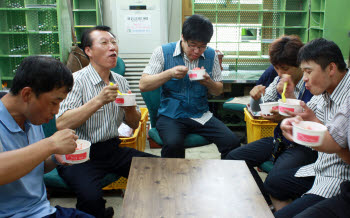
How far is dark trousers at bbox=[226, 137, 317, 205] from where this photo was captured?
202cm

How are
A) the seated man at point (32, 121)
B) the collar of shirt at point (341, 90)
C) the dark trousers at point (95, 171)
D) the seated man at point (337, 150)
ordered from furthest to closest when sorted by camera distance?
the dark trousers at point (95, 171) → the collar of shirt at point (341, 90) → the seated man at point (337, 150) → the seated man at point (32, 121)

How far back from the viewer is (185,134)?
8.29ft

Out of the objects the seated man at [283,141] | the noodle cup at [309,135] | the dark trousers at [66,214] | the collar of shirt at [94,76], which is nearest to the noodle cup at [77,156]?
the dark trousers at [66,214]

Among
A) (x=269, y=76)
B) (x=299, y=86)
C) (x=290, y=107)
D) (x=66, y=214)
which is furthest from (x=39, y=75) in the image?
(x=269, y=76)

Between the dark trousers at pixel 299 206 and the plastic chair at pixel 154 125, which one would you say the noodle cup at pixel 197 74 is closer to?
the plastic chair at pixel 154 125

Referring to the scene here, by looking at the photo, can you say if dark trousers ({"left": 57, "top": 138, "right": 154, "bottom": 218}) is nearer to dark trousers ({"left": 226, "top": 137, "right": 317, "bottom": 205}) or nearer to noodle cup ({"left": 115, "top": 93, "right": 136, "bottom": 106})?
noodle cup ({"left": 115, "top": 93, "right": 136, "bottom": 106})

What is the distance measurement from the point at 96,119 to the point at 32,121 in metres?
0.69

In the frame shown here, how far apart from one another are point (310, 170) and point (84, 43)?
164 cm

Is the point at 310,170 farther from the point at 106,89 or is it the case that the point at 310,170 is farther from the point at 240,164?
the point at 106,89

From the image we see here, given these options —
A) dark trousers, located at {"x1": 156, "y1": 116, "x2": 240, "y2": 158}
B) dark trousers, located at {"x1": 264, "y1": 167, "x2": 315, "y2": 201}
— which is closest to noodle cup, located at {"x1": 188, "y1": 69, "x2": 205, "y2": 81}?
dark trousers, located at {"x1": 156, "y1": 116, "x2": 240, "y2": 158}

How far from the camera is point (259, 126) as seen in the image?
295cm

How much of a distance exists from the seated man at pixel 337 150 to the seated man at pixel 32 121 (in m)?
1.02

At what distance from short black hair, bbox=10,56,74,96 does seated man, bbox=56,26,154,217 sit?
48cm

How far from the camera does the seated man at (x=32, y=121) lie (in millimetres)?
1272
